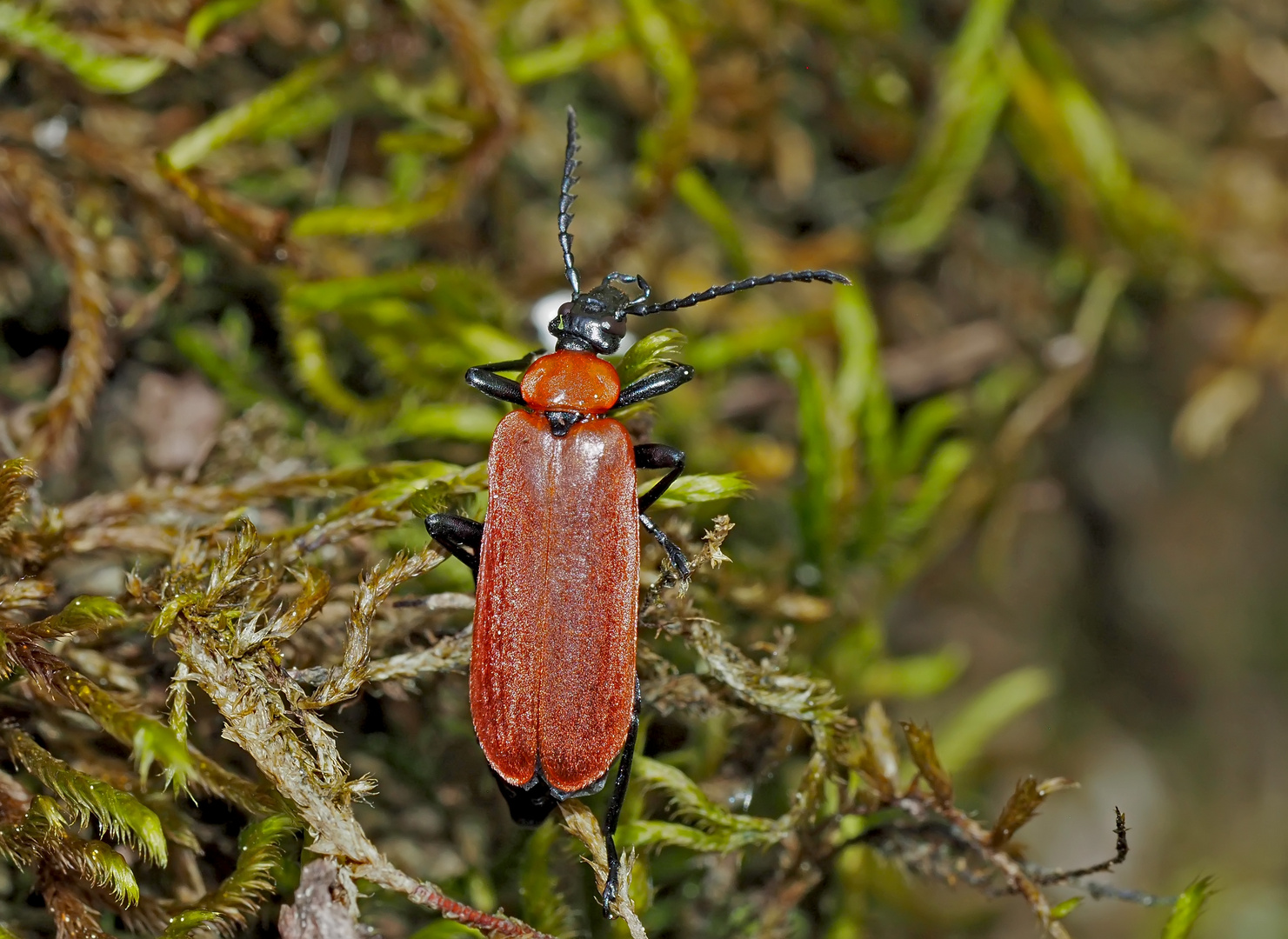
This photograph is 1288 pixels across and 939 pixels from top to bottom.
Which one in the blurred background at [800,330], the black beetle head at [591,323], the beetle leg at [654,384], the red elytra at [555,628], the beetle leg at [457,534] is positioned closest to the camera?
the red elytra at [555,628]

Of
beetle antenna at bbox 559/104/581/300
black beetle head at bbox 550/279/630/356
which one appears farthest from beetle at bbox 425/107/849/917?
beetle antenna at bbox 559/104/581/300

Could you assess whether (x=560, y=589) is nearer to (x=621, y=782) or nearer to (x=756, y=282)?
(x=621, y=782)

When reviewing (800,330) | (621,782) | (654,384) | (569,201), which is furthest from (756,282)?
(621,782)

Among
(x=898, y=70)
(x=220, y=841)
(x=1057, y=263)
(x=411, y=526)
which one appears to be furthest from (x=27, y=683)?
(x=1057, y=263)

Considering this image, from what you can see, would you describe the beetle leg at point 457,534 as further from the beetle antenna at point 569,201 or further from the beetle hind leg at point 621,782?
the beetle antenna at point 569,201

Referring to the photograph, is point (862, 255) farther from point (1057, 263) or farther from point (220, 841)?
point (220, 841)

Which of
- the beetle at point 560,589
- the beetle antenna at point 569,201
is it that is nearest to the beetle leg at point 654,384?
the beetle at point 560,589

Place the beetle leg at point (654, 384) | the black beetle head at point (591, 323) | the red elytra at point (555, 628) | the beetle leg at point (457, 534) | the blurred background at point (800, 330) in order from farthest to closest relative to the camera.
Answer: the blurred background at point (800, 330) → the black beetle head at point (591, 323) → the beetle leg at point (654, 384) → the beetle leg at point (457, 534) → the red elytra at point (555, 628)

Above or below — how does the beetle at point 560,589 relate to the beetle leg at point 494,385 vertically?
below

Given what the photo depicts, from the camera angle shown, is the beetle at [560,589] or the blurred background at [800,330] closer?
the beetle at [560,589]
